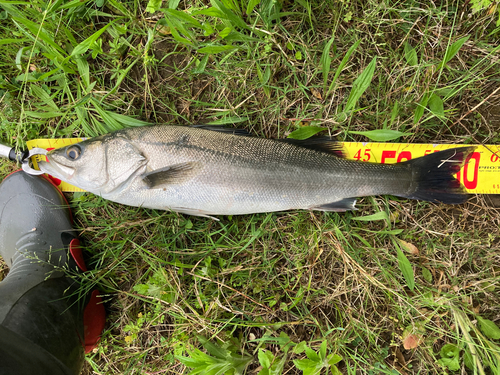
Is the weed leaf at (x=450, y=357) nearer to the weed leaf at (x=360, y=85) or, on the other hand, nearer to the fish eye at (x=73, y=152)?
the weed leaf at (x=360, y=85)

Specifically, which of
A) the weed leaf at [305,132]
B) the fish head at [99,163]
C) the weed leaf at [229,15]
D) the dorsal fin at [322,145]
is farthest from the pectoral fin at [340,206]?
the weed leaf at [229,15]

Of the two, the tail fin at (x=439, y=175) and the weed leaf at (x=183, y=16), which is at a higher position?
the weed leaf at (x=183, y=16)

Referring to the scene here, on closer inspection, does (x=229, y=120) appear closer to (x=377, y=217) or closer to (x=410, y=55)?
(x=377, y=217)

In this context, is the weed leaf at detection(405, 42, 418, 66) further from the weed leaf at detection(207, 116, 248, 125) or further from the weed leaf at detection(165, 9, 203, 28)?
the weed leaf at detection(165, 9, 203, 28)

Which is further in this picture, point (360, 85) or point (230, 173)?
point (360, 85)

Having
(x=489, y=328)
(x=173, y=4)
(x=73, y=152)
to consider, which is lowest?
(x=489, y=328)

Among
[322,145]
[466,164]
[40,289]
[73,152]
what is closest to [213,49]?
[322,145]

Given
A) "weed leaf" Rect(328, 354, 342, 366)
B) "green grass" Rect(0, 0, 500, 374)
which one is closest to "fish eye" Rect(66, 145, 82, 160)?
"green grass" Rect(0, 0, 500, 374)
